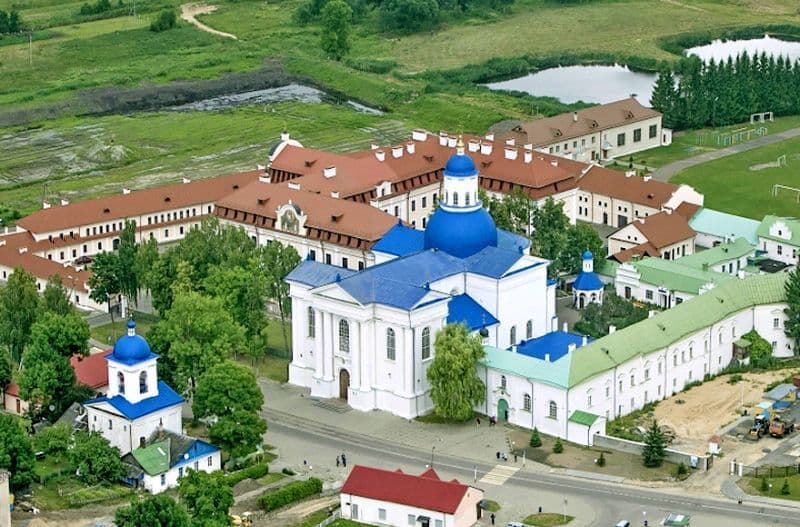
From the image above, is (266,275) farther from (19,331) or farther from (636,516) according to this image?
(636,516)

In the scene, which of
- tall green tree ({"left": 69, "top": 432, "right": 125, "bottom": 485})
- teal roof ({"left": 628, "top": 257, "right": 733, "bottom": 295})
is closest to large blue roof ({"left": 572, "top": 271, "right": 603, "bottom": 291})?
teal roof ({"left": 628, "top": 257, "right": 733, "bottom": 295})

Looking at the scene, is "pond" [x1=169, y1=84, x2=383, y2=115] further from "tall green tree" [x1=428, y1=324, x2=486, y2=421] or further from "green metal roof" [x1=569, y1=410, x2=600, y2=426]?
"green metal roof" [x1=569, y1=410, x2=600, y2=426]

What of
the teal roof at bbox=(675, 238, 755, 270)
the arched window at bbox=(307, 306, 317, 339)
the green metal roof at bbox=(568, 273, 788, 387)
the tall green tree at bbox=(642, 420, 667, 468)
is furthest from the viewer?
the teal roof at bbox=(675, 238, 755, 270)

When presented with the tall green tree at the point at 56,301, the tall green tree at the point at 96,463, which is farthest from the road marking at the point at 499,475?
the tall green tree at the point at 56,301

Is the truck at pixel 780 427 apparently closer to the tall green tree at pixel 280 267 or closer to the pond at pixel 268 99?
the tall green tree at pixel 280 267

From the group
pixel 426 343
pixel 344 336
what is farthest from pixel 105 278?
pixel 426 343

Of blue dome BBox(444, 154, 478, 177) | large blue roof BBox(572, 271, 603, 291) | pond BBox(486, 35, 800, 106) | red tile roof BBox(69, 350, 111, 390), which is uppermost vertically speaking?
blue dome BBox(444, 154, 478, 177)
